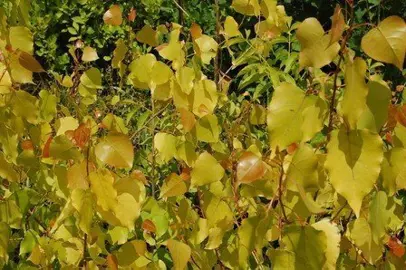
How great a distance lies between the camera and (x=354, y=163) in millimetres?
982

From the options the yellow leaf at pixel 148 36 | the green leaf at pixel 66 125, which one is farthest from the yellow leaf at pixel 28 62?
the yellow leaf at pixel 148 36

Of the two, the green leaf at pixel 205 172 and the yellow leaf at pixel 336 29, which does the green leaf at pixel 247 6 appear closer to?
the green leaf at pixel 205 172

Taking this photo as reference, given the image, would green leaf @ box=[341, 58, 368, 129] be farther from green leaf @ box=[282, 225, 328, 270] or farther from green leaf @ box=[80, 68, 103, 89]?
green leaf @ box=[80, 68, 103, 89]

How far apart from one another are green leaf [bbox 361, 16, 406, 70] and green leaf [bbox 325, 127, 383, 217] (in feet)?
0.37

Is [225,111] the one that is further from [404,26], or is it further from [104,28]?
[104,28]

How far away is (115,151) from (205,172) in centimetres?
20

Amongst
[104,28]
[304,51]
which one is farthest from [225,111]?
[104,28]

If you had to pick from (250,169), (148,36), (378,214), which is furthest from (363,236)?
(148,36)

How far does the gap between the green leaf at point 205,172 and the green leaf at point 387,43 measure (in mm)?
441

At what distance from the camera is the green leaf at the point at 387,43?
937 millimetres

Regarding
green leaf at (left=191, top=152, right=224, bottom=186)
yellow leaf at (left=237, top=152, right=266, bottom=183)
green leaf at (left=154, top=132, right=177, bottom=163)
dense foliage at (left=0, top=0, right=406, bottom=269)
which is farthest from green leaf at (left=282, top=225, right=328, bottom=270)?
green leaf at (left=154, top=132, right=177, bottom=163)

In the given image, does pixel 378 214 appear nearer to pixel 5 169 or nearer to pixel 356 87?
pixel 356 87

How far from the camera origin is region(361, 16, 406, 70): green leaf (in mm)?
937

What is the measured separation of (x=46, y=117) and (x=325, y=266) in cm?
84
